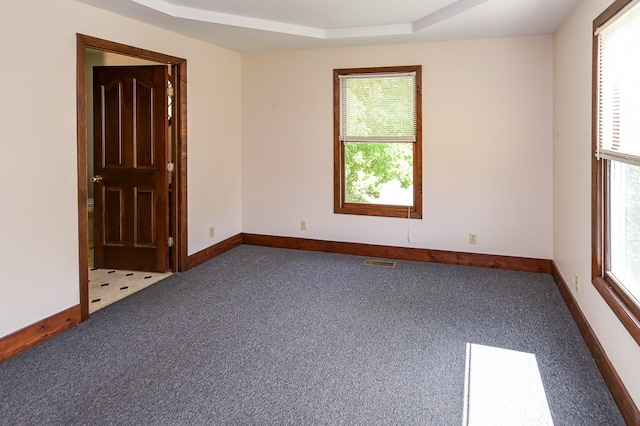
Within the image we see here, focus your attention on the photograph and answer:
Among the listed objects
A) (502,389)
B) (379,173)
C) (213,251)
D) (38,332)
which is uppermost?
(379,173)

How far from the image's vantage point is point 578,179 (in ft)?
10.9

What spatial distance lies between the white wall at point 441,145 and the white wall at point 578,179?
0.27 meters

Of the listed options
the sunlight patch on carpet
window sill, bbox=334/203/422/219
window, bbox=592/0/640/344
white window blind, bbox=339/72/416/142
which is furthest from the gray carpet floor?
white window blind, bbox=339/72/416/142

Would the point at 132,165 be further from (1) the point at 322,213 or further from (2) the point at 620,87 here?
(2) the point at 620,87

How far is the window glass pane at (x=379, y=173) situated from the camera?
509 cm

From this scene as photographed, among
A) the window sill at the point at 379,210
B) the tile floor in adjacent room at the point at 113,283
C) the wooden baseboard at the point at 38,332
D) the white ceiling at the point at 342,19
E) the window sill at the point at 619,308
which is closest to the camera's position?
the window sill at the point at 619,308

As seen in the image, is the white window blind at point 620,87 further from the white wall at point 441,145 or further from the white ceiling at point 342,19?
the white wall at point 441,145

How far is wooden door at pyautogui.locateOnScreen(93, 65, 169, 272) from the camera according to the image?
439 centimetres

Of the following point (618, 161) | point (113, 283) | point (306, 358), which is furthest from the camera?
point (113, 283)

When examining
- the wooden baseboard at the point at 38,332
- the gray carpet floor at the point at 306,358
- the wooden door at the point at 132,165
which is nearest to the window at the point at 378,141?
the gray carpet floor at the point at 306,358

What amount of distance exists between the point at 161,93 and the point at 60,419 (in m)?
3.09

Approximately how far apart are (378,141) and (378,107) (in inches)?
14.8

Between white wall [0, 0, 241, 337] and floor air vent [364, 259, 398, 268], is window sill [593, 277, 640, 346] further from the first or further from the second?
white wall [0, 0, 241, 337]

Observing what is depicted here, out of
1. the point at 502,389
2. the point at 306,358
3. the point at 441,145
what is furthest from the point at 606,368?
the point at 441,145
